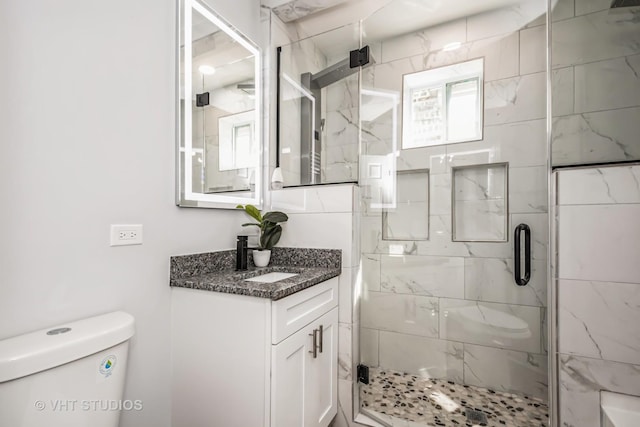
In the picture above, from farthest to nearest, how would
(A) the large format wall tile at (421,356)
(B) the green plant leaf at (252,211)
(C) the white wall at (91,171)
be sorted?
(A) the large format wall tile at (421,356) < (B) the green plant leaf at (252,211) < (C) the white wall at (91,171)

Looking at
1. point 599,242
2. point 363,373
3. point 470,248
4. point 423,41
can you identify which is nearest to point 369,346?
point 363,373

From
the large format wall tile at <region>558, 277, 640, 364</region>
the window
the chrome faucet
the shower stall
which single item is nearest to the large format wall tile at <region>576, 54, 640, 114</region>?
the shower stall

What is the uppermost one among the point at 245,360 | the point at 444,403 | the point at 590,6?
the point at 590,6

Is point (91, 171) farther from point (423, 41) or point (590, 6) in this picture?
point (590, 6)

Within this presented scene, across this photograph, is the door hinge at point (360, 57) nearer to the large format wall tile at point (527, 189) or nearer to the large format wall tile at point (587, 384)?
the large format wall tile at point (527, 189)

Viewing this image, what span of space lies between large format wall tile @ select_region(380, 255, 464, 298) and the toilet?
61.0 inches

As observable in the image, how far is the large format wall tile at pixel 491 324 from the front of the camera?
1796 mm

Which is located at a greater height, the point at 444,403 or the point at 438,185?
the point at 438,185

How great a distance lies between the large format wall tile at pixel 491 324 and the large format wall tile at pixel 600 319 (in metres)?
0.47

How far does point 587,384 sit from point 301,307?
129 cm

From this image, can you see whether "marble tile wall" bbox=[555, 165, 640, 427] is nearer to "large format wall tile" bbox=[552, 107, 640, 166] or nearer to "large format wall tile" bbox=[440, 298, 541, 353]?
"large format wall tile" bbox=[552, 107, 640, 166]

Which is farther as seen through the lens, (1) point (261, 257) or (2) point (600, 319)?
(1) point (261, 257)

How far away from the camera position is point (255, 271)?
5.30 ft

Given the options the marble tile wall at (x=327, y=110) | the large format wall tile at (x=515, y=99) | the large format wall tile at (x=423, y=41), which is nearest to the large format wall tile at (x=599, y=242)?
the large format wall tile at (x=515, y=99)
